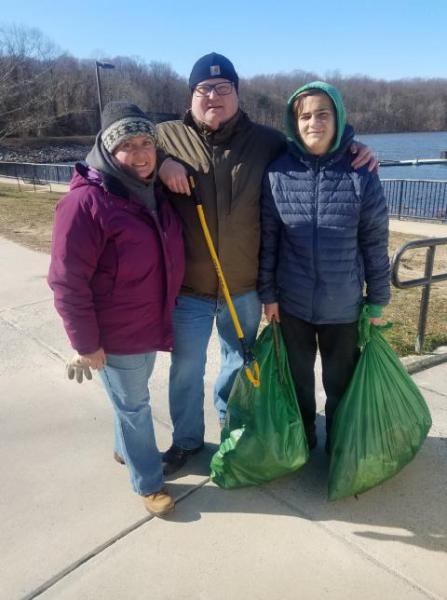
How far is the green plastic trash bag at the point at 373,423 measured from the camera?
215 cm

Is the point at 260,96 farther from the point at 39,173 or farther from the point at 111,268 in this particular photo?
the point at 111,268

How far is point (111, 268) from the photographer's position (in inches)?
74.0

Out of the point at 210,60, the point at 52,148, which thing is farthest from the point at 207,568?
the point at 52,148

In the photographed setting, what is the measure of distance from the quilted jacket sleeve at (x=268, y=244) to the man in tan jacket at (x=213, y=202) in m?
0.04

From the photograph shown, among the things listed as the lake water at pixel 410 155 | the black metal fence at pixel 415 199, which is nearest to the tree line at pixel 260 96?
the lake water at pixel 410 155

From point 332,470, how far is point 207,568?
67 centimetres

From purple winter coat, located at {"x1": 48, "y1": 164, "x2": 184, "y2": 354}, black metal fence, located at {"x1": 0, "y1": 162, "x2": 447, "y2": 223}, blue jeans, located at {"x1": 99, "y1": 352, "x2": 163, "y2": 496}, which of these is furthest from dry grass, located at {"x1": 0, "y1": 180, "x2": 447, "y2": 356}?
black metal fence, located at {"x1": 0, "y1": 162, "x2": 447, "y2": 223}

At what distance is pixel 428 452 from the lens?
2.54 metres

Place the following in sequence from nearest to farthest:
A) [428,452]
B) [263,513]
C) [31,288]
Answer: [263,513] < [428,452] < [31,288]

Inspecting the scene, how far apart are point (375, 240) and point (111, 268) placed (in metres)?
1.06

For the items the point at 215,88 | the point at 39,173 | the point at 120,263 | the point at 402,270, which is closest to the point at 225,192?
the point at 215,88

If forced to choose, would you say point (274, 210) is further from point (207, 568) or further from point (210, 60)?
point (207, 568)

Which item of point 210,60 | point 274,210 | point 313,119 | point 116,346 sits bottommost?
point 116,346

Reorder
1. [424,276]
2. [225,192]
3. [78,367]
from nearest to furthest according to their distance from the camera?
[78,367]
[225,192]
[424,276]
